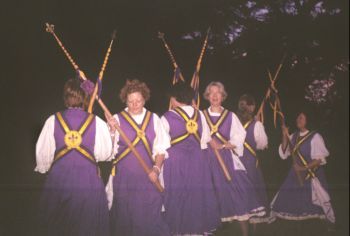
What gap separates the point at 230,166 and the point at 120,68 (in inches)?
48.2

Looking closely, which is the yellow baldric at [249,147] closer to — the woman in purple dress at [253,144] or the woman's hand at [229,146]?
the woman in purple dress at [253,144]

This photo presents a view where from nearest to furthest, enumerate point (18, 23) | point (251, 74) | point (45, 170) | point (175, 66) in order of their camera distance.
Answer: point (45, 170) < point (18, 23) < point (175, 66) < point (251, 74)

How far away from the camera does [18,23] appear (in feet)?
12.8

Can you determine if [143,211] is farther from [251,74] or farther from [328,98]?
[328,98]

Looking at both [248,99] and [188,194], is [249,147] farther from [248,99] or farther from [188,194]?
[188,194]

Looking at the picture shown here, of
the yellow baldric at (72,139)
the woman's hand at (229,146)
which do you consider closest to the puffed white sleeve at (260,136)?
the woman's hand at (229,146)

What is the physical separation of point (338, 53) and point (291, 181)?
3.95 feet

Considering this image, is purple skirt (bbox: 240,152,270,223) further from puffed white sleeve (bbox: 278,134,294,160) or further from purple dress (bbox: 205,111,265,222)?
puffed white sleeve (bbox: 278,134,294,160)

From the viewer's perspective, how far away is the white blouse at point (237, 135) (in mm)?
4332

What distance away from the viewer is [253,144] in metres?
4.49

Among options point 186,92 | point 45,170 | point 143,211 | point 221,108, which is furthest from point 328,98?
point 45,170

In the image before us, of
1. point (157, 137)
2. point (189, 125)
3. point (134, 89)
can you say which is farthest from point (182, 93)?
point (157, 137)

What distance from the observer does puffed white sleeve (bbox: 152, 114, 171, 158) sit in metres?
3.66

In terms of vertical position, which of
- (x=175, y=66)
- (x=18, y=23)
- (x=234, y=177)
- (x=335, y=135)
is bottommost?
(x=234, y=177)
